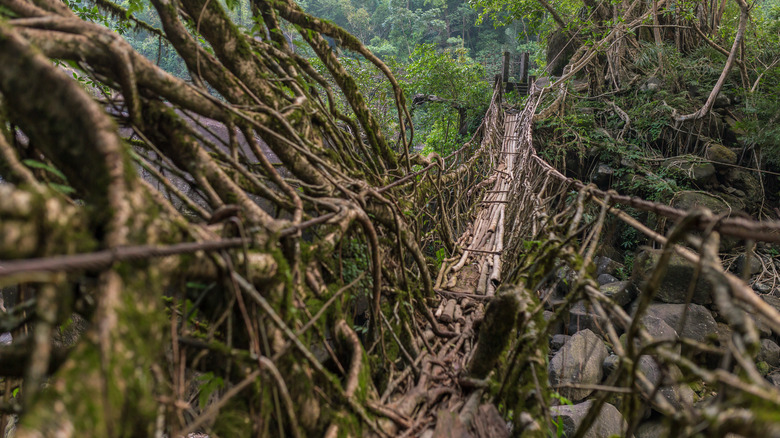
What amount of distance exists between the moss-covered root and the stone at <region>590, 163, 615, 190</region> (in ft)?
17.1

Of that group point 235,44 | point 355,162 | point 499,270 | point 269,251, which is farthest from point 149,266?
point 499,270

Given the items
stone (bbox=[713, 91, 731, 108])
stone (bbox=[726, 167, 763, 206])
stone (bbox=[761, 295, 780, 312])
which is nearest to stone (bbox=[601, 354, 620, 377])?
stone (bbox=[761, 295, 780, 312])

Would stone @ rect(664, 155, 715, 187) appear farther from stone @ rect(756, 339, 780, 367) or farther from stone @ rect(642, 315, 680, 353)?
stone @ rect(642, 315, 680, 353)

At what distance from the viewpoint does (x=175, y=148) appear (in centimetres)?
116

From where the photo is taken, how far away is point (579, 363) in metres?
3.33

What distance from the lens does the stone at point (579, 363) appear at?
3253 mm

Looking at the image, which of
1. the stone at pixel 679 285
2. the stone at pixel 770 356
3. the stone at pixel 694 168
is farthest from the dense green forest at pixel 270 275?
the stone at pixel 694 168

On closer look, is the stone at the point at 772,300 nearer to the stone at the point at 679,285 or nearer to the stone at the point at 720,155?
the stone at the point at 679,285

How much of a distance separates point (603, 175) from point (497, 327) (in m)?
5.28

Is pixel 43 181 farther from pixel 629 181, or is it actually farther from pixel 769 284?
pixel 769 284

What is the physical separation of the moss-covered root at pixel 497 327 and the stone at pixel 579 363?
210 cm

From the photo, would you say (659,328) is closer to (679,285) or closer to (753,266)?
(679,285)

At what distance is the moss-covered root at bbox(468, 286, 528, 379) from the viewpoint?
4.24ft

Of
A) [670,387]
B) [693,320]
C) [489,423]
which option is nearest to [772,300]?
[693,320]
